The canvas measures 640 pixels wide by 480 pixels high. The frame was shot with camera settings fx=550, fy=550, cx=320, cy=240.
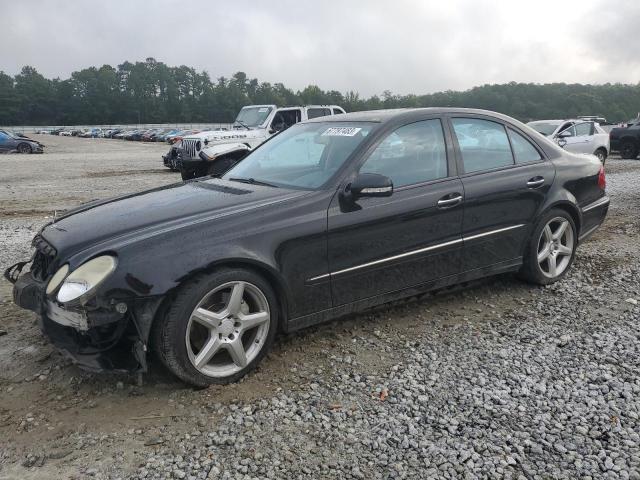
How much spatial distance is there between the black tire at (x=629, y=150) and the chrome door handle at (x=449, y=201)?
59.3 feet

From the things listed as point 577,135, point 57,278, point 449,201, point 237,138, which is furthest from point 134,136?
point 57,278

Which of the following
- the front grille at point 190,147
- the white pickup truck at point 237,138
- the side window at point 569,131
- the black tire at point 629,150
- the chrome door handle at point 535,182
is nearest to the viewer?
the chrome door handle at point 535,182

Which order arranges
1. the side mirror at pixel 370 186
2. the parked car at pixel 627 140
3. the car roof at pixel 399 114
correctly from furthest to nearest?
1. the parked car at pixel 627 140
2. the car roof at pixel 399 114
3. the side mirror at pixel 370 186

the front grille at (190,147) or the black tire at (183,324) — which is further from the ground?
the front grille at (190,147)

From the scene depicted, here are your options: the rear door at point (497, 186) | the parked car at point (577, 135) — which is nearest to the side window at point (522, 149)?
the rear door at point (497, 186)

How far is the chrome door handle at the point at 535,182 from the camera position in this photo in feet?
14.7

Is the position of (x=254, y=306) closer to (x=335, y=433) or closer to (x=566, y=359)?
(x=335, y=433)

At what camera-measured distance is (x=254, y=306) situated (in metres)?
3.27

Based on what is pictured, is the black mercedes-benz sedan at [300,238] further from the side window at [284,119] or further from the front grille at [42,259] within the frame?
the side window at [284,119]

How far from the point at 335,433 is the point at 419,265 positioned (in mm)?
1526

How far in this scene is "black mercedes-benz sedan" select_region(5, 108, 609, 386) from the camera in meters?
2.93

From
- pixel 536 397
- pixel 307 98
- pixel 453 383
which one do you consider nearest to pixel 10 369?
pixel 453 383

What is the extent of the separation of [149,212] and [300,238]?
961 millimetres

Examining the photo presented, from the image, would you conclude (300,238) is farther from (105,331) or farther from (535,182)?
(535,182)
